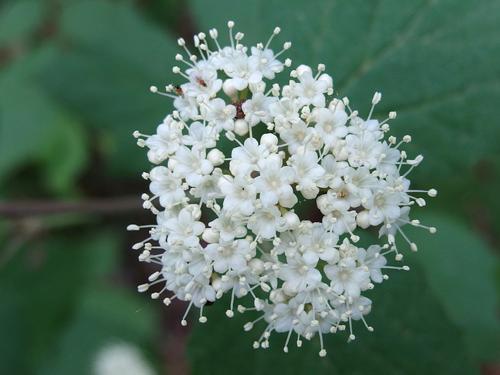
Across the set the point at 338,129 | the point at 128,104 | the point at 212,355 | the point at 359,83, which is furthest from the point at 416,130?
the point at 128,104

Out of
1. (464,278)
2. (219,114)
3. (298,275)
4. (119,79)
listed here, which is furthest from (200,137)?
(464,278)

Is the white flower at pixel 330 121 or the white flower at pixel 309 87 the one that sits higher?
the white flower at pixel 309 87

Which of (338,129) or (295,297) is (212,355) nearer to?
(295,297)

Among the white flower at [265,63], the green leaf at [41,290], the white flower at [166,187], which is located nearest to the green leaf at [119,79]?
the green leaf at [41,290]

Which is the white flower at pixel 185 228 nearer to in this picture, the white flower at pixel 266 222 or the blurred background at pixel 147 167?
the white flower at pixel 266 222

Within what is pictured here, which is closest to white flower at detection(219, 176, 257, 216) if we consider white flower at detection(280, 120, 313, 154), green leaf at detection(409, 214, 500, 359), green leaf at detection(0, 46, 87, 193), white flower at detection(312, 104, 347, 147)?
white flower at detection(280, 120, 313, 154)

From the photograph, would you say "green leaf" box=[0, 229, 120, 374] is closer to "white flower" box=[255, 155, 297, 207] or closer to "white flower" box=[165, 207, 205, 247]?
"white flower" box=[165, 207, 205, 247]

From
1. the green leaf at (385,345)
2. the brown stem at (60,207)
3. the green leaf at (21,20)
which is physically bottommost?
the green leaf at (385,345)
